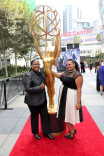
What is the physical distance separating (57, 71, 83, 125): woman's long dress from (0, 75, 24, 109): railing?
3.05 m

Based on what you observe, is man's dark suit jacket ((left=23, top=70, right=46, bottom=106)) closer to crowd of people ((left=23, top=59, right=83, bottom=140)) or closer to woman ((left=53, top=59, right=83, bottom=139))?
crowd of people ((left=23, top=59, right=83, bottom=140))

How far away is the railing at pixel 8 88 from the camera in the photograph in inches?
216

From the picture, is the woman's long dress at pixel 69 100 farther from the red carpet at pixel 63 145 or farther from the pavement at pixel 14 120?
the pavement at pixel 14 120

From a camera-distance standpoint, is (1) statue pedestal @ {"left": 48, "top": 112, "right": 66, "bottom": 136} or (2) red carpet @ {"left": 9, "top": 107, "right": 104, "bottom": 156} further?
(1) statue pedestal @ {"left": 48, "top": 112, "right": 66, "bottom": 136}

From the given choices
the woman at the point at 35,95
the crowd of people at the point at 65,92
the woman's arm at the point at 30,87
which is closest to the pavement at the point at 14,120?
the woman at the point at 35,95

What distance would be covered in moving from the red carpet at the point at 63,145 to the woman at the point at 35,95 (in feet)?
A: 0.69

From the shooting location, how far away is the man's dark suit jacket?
9.32ft

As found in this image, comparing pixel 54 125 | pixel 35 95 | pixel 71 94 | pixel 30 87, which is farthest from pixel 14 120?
pixel 71 94

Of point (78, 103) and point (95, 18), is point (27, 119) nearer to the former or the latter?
point (78, 103)

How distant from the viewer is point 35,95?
2.94 m

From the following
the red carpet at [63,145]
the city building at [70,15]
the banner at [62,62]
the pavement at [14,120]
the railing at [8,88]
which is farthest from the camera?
the city building at [70,15]

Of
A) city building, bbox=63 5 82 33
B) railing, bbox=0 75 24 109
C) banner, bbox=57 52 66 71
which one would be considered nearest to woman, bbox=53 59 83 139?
railing, bbox=0 75 24 109

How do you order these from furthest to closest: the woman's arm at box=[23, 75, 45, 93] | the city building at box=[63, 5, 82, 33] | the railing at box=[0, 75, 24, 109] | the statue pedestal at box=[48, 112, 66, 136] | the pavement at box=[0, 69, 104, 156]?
the city building at box=[63, 5, 82, 33] < the railing at box=[0, 75, 24, 109] < the statue pedestal at box=[48, 112, 66, 136] < the pavement at box=[0, 69, 104, 156] < the woman's arm at box=[23, 75, 45, 93]

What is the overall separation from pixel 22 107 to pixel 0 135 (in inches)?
86.5
